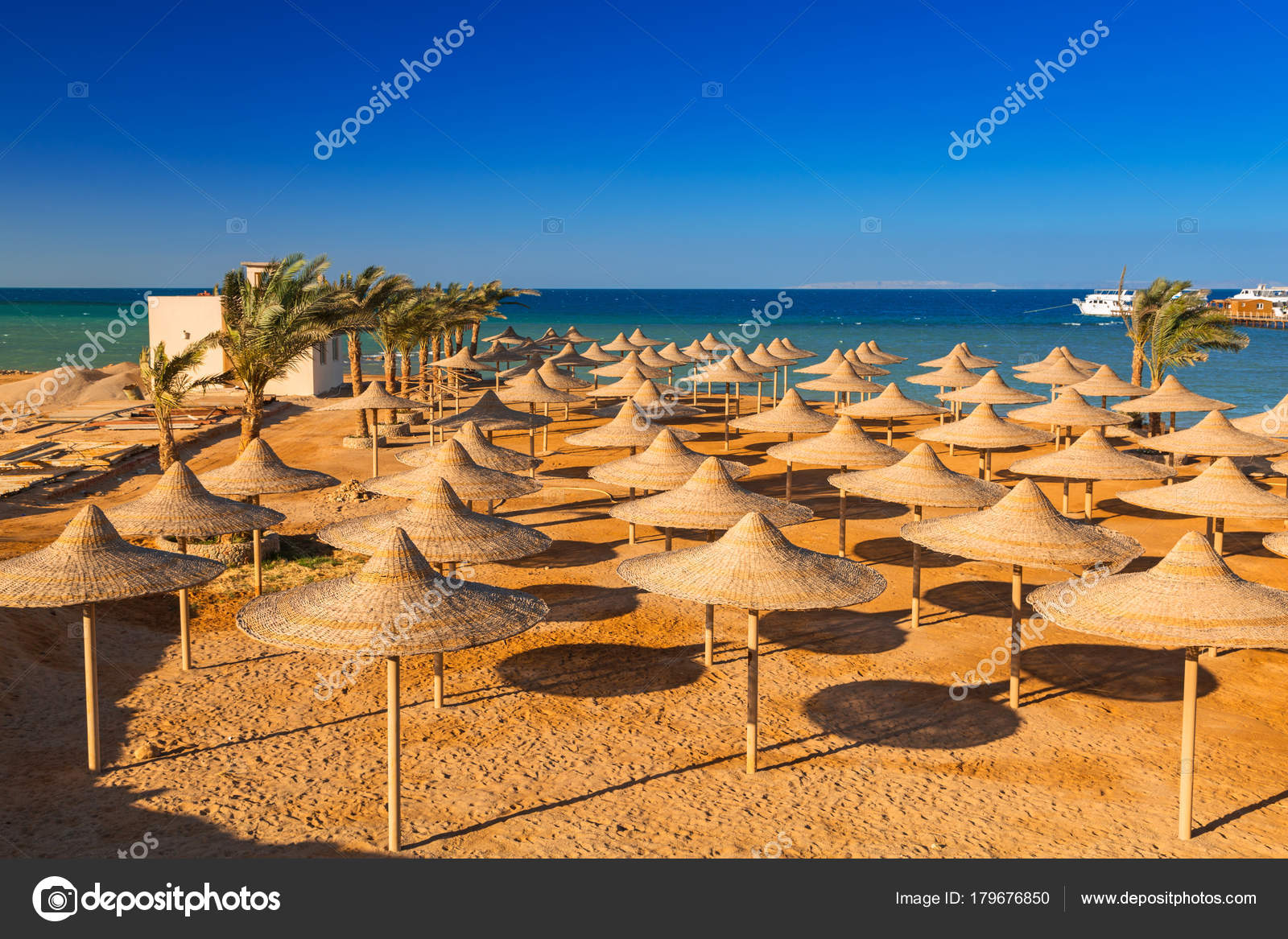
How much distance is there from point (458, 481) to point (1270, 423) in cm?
1905

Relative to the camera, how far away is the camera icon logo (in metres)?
7.45

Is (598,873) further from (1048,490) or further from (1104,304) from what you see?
(1104,304)

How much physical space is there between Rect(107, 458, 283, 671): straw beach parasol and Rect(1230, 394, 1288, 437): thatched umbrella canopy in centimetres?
2130

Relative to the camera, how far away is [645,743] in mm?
11281

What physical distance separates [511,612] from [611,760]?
221 cm

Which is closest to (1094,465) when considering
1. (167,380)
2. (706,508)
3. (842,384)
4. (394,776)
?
(706,508)

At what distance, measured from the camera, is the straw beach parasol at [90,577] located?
10133 mm

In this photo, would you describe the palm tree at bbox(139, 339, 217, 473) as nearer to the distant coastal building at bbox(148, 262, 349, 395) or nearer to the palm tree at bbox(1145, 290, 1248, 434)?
the distant coastal building at bbox(148, 262, 349, 395)

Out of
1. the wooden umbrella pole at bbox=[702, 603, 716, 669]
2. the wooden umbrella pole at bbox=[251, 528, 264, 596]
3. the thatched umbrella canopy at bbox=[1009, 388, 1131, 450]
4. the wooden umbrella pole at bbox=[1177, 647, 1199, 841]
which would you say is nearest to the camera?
the wooden umbrella pole at bbox=[1177, 647, 1199, 841]

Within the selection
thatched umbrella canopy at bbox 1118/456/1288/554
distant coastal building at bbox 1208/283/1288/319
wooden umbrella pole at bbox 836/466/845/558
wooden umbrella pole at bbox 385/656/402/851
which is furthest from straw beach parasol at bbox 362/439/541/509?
distant coastal building at bbox 1208/283/1288/319

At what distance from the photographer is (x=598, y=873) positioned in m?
8.38

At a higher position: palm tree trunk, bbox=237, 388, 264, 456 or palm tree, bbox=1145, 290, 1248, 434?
palm tree, bbox=1145, 290, 1248, 434

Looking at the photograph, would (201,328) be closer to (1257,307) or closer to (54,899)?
(54,899)

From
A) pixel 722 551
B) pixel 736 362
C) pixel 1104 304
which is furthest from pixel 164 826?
pixel 1104 304
